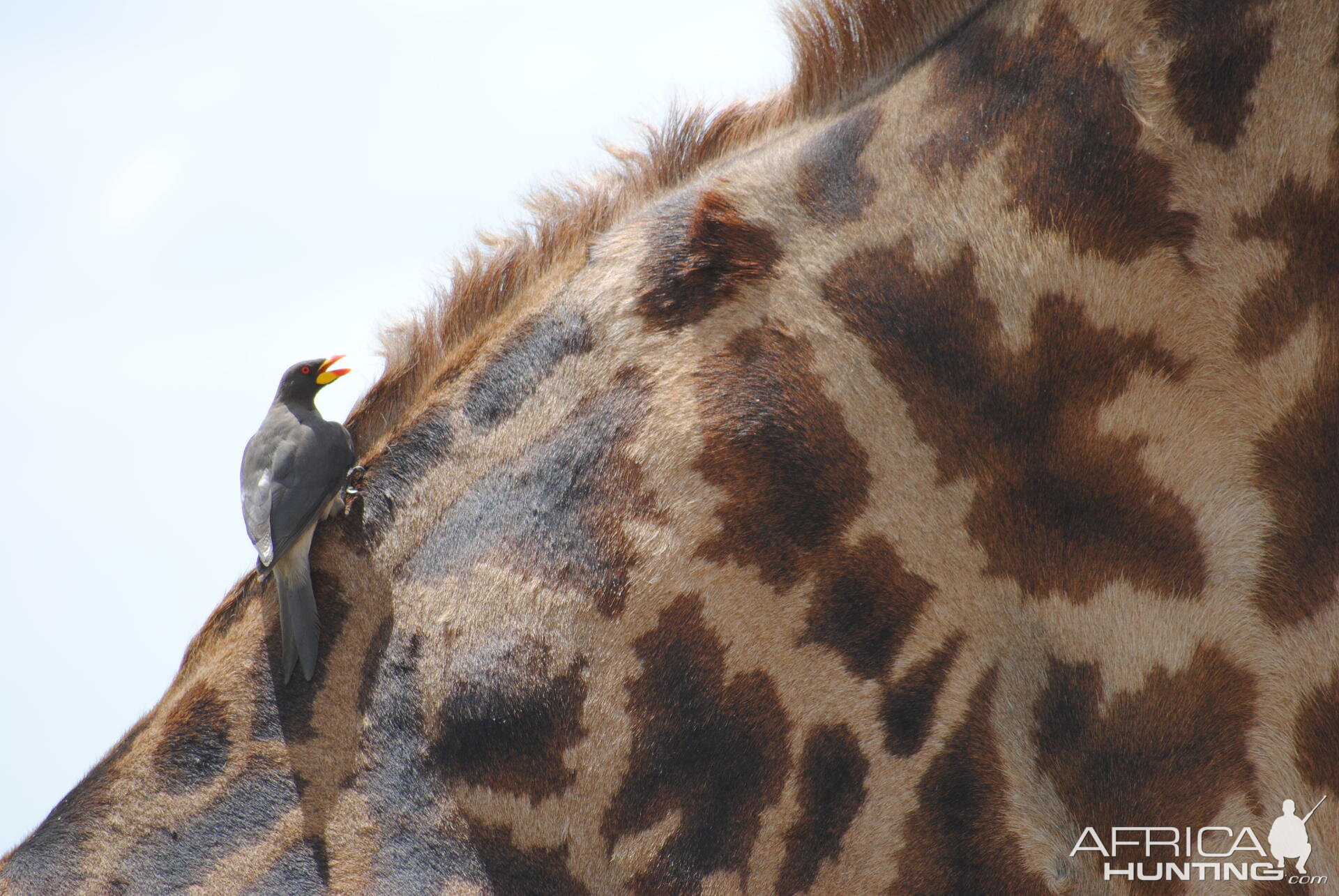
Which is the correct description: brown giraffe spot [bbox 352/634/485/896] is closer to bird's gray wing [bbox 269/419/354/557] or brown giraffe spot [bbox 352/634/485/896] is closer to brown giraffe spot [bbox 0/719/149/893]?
bird's gray wing [bbox 269/419/354/557]

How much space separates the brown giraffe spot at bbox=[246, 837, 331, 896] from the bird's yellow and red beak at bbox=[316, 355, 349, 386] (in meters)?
0.86

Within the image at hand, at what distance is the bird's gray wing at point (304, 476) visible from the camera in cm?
163

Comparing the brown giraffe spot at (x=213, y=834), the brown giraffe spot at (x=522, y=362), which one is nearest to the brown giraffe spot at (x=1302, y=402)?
the brown giraffe spot at (x=522, y=362)

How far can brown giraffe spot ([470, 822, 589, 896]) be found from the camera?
1.52 metres

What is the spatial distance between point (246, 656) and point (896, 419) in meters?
1.11

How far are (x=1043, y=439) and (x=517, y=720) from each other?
863 millimetres

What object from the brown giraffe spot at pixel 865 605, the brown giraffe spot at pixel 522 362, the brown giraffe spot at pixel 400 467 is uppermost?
the brown giraffe spot at pixel 522 362

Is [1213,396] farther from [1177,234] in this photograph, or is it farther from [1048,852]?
[1048,852]

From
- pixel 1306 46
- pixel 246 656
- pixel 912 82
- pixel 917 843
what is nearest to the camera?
pixel 1306 46

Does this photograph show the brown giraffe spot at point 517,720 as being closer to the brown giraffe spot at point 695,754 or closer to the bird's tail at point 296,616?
the brown giraffe spot at point 695,754

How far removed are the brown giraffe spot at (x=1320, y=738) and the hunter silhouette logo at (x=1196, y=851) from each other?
0.05 metres

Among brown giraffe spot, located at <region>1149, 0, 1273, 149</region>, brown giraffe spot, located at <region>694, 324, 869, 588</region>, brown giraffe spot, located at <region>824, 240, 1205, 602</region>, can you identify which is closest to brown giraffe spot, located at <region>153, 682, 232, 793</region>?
brown giraffe spot, located at <region>694, 324, 869, 588</region>

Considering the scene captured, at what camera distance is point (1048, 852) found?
144cm

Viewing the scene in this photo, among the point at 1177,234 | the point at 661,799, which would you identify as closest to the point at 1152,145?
the point at 1177,234
